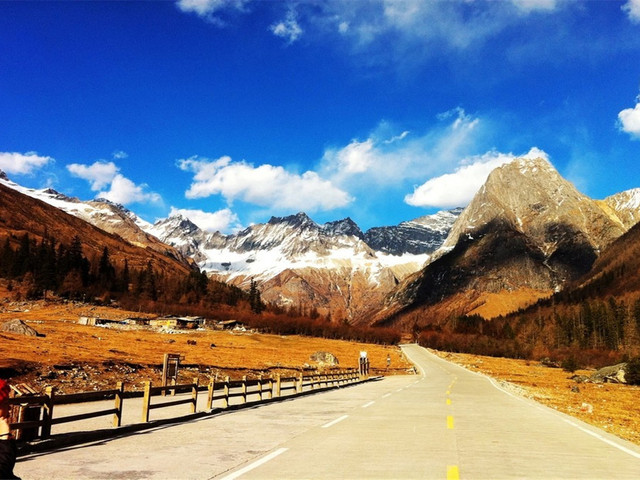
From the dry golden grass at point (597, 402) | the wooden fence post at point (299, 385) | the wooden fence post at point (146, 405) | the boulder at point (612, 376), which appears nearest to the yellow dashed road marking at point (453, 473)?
the wooden fence post at point (146, 405)

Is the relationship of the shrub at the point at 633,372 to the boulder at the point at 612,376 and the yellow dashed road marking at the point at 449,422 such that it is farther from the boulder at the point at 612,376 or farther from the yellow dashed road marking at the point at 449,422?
the yellow dashed road marking at the point at 449,422

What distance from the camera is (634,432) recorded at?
20.2 m

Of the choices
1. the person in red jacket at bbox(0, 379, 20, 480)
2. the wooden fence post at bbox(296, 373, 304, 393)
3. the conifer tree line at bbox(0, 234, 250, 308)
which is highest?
the conifer tree line at bbox(0, 234, 250, 308)

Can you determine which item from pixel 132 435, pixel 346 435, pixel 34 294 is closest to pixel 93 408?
pixel 132 435

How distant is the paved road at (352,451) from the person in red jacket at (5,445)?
3.46 m

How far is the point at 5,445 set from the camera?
562 cm

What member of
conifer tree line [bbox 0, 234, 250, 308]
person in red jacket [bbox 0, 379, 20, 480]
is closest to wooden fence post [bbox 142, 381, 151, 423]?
person in red jacket [bbox 0, 379, 20, 480]

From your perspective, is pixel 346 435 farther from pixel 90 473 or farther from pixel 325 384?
pixel 325 384

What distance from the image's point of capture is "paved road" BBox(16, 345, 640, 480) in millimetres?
9227

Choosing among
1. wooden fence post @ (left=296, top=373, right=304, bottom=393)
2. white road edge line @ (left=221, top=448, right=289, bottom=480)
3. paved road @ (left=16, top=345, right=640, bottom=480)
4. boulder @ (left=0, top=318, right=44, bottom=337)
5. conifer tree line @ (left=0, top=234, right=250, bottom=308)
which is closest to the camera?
white road edge line @ (left=221, top=448, right=289, bottom=480)

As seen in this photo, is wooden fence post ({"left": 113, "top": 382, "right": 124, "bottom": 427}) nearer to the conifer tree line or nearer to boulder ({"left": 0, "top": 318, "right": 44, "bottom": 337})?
boulder ({"left": 0, "top": 318, "right": 44, "bottom": 337})

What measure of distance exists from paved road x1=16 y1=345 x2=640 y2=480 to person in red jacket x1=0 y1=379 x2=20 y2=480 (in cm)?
346

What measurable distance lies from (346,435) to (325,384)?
27768 millimetres

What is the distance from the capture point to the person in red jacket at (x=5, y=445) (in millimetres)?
5465
